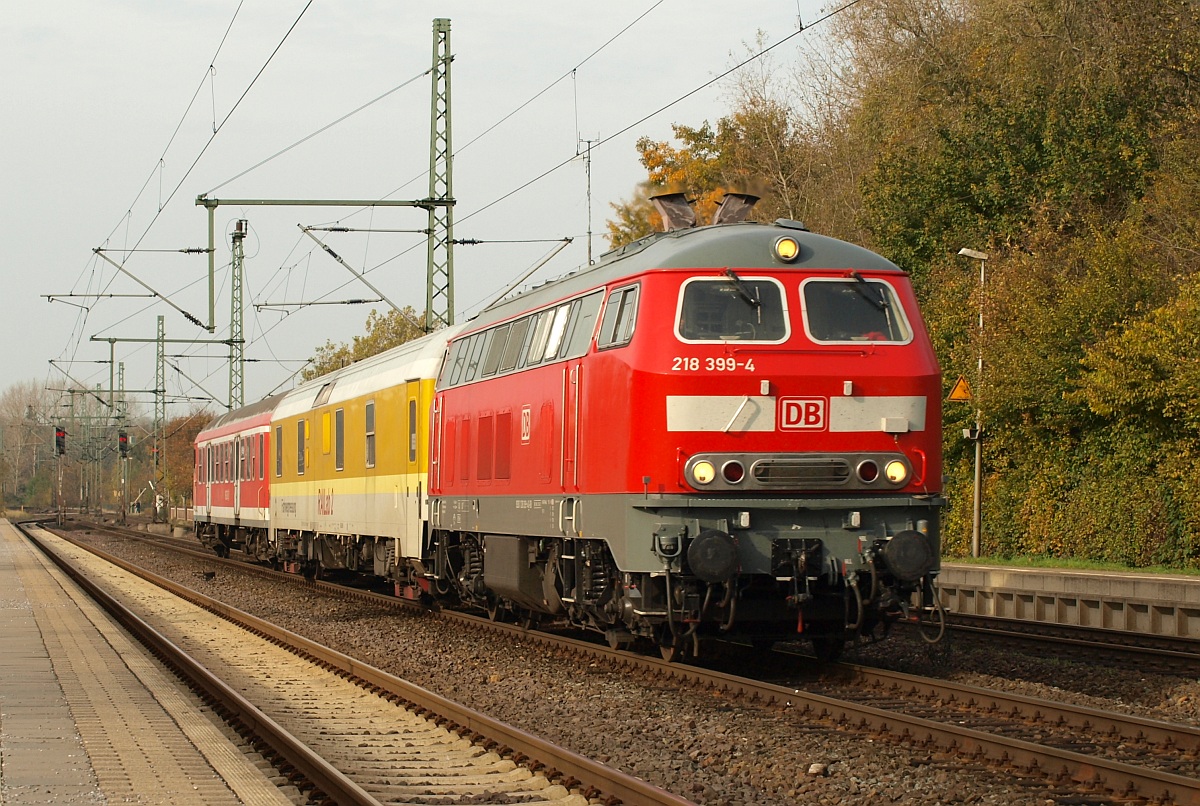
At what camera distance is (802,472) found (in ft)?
38.6

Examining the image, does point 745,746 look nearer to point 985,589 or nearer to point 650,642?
point 650,642

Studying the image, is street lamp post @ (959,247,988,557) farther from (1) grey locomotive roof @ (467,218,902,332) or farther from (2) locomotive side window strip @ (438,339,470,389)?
(1) grey locomotive roof @ (467,218,902,332)

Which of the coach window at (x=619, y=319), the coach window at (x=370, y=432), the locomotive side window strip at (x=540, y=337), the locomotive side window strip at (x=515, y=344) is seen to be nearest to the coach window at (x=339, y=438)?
the coach window at (x=370, y=432)

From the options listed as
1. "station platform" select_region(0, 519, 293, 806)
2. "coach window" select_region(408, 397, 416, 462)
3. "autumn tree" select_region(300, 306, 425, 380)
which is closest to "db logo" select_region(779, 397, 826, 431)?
"station platform" select_region(0, 519, 293, 806)

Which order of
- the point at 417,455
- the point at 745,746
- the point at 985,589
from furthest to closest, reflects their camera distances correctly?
the point at 985,589, the point at 417,455, the point at 745,746

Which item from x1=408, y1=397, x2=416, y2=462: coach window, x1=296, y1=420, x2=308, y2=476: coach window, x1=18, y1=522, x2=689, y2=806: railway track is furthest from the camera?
x1=296, y1=420, x2=308, y2=476: coach window

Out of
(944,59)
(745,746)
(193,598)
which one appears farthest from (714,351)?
(944,59)

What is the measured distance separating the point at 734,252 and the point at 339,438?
13.7 metres

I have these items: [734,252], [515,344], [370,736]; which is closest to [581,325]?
[734,252]

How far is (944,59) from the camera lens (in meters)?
42.8

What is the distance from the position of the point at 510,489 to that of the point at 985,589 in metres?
10.3

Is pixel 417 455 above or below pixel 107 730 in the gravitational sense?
above

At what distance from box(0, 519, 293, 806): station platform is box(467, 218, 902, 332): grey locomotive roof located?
5.26 meters

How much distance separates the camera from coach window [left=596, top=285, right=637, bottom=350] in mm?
12312
